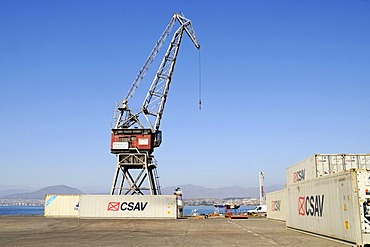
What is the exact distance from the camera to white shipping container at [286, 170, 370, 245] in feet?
57.2

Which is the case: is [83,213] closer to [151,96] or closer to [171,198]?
[171,198]

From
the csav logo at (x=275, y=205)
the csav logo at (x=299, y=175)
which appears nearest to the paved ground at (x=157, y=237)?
the csav logo at (x=299, y=175)

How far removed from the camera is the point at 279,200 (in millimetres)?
47281

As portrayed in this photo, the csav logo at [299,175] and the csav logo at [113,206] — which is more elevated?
the csav logo at [299,175]

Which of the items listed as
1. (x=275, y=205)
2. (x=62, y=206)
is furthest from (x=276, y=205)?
(x=62, y=206)

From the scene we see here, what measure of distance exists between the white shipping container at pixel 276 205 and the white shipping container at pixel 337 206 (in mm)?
17956

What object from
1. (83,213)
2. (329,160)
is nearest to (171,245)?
(329,160)

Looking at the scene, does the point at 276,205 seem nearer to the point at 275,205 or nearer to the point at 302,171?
the point at 275,205

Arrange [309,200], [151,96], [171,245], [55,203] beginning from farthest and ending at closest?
1. [151,96]
2. [55,203]
3. [309,200]
4. [171,245]

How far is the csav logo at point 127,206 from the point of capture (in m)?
54.3

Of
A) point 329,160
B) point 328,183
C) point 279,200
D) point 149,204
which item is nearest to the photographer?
point 328,183

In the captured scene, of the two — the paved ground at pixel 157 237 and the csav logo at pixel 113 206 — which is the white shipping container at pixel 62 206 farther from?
the paved ground at pixel 157 237

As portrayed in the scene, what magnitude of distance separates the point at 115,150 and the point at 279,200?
30386mm

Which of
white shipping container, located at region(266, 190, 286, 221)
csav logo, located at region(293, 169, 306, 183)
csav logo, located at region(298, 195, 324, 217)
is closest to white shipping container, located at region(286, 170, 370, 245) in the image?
csav logo, located at region(298, 195, 324, 217)
